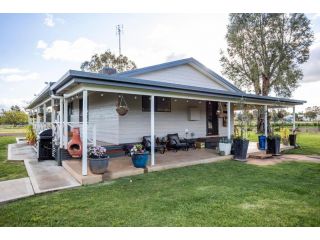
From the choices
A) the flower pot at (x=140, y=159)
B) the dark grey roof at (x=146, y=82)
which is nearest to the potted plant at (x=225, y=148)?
the dark grey roof at (x=146, y=82)

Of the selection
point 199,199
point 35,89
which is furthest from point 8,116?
point 199,199

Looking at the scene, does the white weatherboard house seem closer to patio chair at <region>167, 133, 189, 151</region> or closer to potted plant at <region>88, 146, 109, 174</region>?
potted plant at <region>88, 146, 109, 174</region>

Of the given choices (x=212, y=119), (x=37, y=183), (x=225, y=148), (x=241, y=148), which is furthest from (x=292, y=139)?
(x=37, y=183)

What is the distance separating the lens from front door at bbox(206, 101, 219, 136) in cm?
1198

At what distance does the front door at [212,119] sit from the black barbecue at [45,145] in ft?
25.2

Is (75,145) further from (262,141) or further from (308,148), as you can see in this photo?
(308,148)

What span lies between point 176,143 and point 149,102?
6.96 ft

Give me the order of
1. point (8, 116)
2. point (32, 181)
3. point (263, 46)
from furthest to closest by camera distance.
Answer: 1. point (8, 116)
2. point (263, 46)
3. point (32, 181)

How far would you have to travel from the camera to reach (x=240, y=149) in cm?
852

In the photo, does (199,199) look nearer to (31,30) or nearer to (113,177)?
(113,177)

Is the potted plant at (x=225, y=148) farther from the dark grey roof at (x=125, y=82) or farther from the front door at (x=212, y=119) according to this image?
the front door at (x=212, y=119)

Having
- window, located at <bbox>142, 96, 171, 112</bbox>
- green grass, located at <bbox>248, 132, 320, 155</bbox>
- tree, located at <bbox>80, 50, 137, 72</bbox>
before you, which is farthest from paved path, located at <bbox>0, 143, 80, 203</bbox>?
tree, located at <bbox>80, 50, 137, 72</bbox>

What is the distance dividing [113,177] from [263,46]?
71.7 feet
